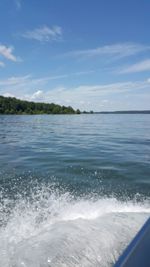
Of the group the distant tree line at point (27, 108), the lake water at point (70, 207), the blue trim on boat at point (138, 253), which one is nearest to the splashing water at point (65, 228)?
the lake water at point (70, 207)

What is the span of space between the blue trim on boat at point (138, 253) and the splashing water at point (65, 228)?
1197 millimetres

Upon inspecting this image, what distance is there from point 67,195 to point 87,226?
2.42m

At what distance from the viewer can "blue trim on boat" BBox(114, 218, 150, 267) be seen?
2.79 meters

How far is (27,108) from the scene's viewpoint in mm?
151250

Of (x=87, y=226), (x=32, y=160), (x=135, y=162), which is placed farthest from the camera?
(x=32, y=160)

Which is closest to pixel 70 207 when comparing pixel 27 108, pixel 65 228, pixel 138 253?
pixel 65 228

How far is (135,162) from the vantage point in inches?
475

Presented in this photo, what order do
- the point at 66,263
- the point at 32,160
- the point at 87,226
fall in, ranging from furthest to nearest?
the point at 32,160, the point at 87,226, the point at 66,263

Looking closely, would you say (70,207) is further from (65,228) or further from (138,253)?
(138,253)

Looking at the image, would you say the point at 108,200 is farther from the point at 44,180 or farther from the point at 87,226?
the point at 44,180

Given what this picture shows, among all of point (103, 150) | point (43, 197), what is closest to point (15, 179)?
point (43, 197)

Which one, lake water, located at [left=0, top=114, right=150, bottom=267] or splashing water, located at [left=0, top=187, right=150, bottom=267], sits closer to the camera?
splashing water, located at [left=0, top=187, right=150, bottom=267]

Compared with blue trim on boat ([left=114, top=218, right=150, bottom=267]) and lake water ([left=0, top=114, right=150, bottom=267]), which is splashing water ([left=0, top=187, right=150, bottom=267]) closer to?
lake water ([left=0, top=114, right=150, bottom=267])

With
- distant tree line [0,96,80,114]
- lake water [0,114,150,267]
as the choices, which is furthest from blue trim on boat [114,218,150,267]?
distant tree line [0,96,80,114]
